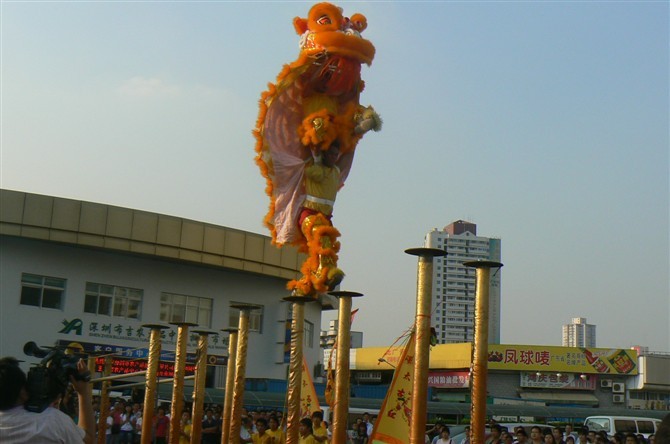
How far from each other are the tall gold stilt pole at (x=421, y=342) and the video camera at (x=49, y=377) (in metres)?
5.14

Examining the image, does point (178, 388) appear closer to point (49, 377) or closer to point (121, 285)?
point (49, 377)

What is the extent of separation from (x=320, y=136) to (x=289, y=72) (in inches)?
50.7

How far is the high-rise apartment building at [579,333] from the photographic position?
405ft

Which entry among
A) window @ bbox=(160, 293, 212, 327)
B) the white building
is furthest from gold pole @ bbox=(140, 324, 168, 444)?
window @ bbox=(160, 293, 212, 327)

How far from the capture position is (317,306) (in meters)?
30.3

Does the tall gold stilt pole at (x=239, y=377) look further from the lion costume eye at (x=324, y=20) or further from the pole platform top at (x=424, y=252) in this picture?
the lion costume eye at (x=324, y=20)

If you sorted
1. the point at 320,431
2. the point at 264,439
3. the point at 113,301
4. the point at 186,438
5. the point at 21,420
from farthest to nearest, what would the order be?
the point at 113,301 → the point at 186,438 → the point at 264,439 → the point at 320,431 → the point at 21,420

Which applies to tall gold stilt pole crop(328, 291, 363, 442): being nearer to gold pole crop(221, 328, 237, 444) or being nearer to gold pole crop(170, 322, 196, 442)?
gold pole crop(221, 328, 237, 444)

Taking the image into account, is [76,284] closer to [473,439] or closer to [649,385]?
[473,439]

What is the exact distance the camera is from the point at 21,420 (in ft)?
11.3

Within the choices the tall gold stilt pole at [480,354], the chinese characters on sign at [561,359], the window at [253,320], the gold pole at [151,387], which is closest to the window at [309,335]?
the window at [253,320]

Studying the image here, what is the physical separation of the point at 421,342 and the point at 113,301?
1779 cm

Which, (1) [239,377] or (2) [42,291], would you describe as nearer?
(1) [239,377]

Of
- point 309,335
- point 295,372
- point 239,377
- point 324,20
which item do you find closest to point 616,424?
point 239,377
